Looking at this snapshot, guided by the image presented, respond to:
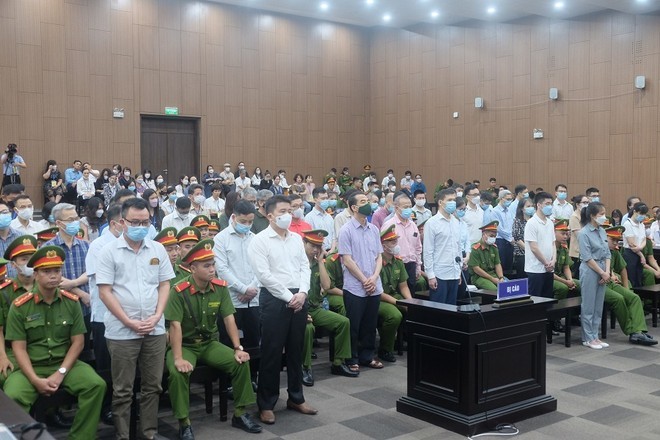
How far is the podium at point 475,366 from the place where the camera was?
4566 millimetres

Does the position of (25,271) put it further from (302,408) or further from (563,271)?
(563,271)

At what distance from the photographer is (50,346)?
4.26m

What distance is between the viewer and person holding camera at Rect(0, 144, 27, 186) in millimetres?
14336

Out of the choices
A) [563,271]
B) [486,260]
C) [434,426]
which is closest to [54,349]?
[434,426]

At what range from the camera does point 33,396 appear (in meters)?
4.07

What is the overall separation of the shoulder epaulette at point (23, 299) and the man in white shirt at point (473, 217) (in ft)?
20.6

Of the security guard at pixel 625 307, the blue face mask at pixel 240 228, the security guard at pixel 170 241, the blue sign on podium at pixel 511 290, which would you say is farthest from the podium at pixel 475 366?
the security guard at pixel 625 307

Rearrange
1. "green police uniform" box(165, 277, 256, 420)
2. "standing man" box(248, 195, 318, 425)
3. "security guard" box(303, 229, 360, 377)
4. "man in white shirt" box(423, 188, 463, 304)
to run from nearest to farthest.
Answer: "green police uniform" box(165, 277, 256, 420)
"standing man" box(248, 195, 318, 425)
"security guard" box(303, 229, 360, 377)
"man in white shirt" box(423, 188, 463, 304)

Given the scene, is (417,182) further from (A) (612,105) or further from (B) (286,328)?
(B) (286,328)

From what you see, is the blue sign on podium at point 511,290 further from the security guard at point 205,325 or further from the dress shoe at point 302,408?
the security guard at point 205,325

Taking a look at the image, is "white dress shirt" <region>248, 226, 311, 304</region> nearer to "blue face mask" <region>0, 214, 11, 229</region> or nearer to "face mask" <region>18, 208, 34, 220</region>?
"blue face mask" <region>0, 214, 11, 229</region>

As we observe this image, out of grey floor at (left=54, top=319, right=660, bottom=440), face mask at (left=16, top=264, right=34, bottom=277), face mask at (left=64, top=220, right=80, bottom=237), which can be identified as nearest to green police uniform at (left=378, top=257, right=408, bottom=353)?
grey floor at (left=54, top=319, right=660, bottom=440)

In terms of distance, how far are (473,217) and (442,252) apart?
9.25 ft

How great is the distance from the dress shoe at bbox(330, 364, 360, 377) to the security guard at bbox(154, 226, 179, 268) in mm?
1760
